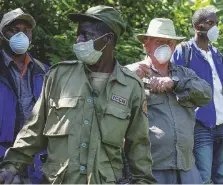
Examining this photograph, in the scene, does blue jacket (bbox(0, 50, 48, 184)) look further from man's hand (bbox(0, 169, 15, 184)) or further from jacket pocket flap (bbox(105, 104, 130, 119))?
jacket pocket flap (bbox(105, 104, 130, 119))

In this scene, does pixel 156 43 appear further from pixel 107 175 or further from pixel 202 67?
pixel 107 175

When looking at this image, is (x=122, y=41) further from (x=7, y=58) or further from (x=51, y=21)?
(x=7, y=58)

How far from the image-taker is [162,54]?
713cm

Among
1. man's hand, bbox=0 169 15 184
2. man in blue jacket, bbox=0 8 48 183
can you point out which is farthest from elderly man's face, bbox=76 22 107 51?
man in blue jacket, bbox=0 8 48 183

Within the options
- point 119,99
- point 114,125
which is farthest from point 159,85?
point 114,125

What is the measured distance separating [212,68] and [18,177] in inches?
140

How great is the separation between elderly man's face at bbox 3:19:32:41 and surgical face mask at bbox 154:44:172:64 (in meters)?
1.22

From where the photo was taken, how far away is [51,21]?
9156 millimetres

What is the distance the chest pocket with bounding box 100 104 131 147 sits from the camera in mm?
5054

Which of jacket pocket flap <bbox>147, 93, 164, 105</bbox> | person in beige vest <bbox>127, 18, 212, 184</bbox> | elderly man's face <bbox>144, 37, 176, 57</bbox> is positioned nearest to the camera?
person in beige vest <bbox>127, 18, 212, 184</bbox>

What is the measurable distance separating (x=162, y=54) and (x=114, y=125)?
215 cm

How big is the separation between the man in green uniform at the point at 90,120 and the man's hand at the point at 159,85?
4.78 feet

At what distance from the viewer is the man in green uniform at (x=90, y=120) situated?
4.99 meters

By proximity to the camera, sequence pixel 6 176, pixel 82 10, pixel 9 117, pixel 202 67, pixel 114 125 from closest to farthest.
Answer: pixel 6 176
pixel 114 125
pixel 9 117
pixel 202 67
pixel 82 10
